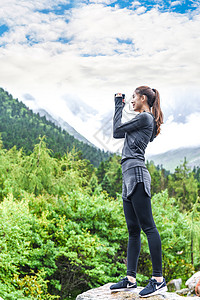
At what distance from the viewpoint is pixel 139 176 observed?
2.82 metres

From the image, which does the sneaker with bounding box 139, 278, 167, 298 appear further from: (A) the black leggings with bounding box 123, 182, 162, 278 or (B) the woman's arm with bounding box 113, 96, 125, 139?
(B) the woman's arm with bounding box 113, 96, 125, 139

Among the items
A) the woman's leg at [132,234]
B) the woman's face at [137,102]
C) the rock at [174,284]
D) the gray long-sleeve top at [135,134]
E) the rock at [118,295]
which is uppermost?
the woman's face at [137,102]

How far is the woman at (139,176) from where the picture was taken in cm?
284

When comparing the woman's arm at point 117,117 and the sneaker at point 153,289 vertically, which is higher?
the woman's arm at point 117,117

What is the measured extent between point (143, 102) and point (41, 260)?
→ 574cm

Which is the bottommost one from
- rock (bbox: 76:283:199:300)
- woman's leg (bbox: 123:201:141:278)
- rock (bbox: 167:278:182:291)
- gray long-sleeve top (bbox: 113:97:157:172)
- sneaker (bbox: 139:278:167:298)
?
rock (bbox: 167:278:182:291)

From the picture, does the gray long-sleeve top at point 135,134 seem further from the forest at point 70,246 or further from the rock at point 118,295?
the forest at point 70,246

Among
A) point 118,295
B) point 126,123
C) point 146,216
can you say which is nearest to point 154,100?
point 126,123

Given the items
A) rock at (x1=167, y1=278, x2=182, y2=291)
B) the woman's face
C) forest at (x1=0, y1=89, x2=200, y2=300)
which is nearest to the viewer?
the woman's face

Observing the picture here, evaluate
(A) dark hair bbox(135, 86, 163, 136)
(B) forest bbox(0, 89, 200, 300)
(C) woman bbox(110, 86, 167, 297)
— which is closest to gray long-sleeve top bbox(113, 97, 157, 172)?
(C) woman bbox(110, 86, 167, 297)

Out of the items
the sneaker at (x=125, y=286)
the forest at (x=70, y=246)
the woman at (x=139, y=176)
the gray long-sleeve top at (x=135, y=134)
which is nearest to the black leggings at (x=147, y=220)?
the woman at (x=139, y=176)

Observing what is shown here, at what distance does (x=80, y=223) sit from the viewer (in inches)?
321

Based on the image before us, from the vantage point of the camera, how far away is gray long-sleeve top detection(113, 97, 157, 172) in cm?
291

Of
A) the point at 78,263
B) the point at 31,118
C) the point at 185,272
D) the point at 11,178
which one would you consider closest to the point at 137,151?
the point at 78,263
